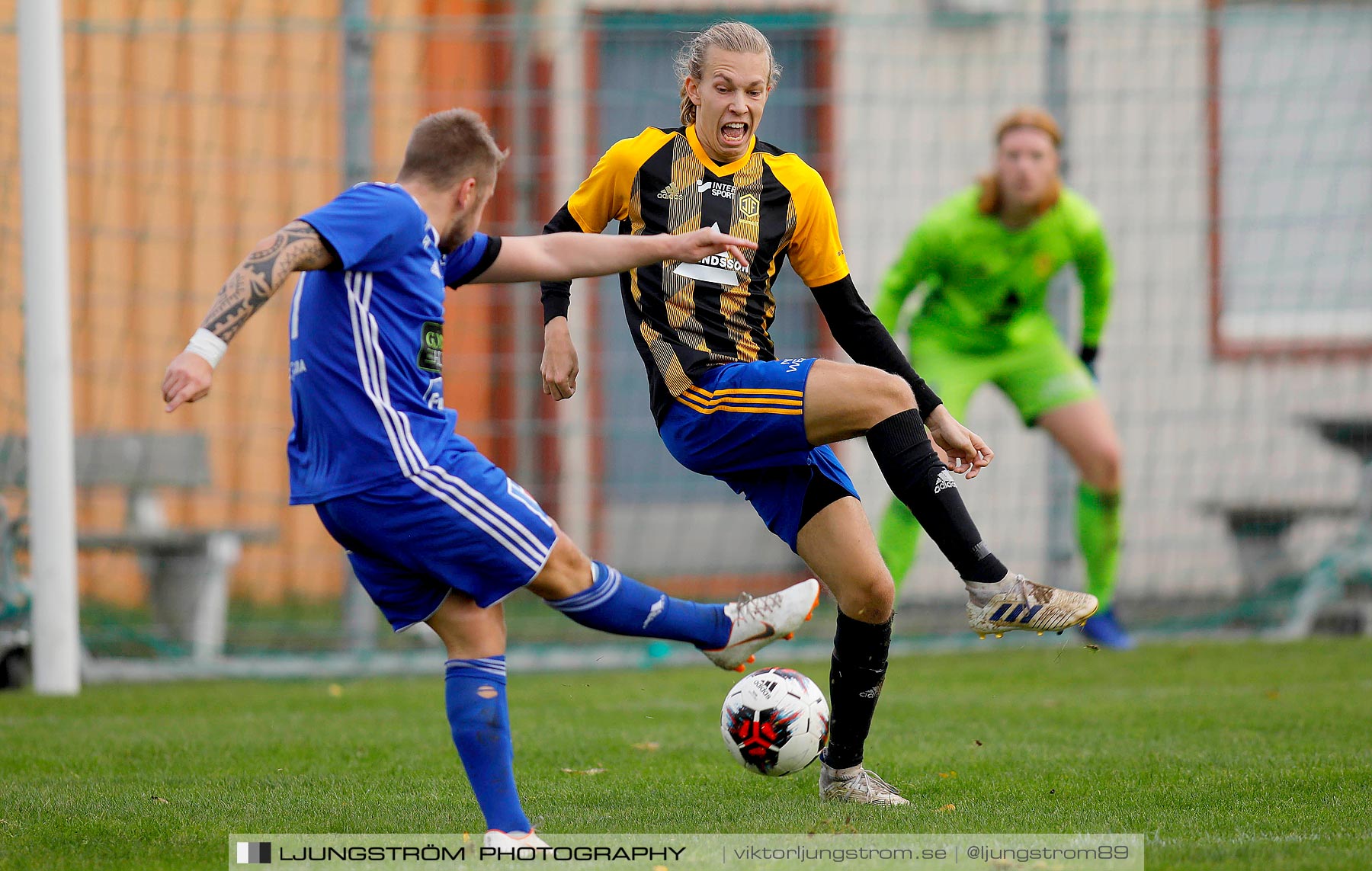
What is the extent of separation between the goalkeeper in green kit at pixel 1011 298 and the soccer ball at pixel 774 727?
2.78 meters

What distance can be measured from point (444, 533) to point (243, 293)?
639 mm

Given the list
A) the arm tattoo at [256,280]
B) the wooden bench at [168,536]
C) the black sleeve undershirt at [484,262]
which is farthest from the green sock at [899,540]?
the arm tattoo at [256,280]

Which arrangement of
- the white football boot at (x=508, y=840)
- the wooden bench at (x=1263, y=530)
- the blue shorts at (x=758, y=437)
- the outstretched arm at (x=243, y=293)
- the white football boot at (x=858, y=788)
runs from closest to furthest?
the outstretched arm at (x=243, y=293) < the white football boot at (x=508, y=840) < the blue shorts at (x=758, y=437) < the white football boot at (x=858, y=788) < the wooden bench at (x=1263, y=530)

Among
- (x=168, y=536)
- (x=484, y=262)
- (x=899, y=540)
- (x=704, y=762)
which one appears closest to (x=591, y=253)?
(x=484, y=262)

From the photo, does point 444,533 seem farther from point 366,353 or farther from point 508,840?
point 508,840

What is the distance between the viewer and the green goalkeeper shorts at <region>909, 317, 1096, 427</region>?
7148 mm

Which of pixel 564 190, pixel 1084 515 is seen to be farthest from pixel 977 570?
pixel 564 190

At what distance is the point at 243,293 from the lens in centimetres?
303

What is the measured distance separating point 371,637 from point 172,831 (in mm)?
4275

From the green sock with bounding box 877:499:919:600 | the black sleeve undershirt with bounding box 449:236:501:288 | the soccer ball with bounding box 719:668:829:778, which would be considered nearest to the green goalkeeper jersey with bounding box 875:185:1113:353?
the green sock with bounding box 877:499:919:600

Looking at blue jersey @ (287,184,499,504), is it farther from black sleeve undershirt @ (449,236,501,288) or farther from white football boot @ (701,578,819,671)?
white football boot @ (701,578,819,671)

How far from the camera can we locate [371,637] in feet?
26.0

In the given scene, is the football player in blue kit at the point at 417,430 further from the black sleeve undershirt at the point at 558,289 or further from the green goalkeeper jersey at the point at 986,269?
the green goalkeeper jersey at the point at 986,269

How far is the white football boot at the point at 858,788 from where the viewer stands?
13.1 ft
